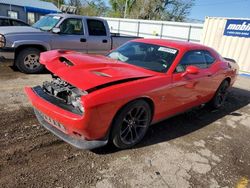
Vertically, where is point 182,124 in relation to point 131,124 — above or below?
below

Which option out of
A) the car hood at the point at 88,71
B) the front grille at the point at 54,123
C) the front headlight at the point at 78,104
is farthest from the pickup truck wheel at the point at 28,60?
the front headlight at the point at 78,104

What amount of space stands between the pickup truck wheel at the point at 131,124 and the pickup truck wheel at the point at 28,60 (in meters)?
4.86

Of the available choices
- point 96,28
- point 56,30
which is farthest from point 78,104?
point 96,28

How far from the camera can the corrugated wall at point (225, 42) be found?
11.8m

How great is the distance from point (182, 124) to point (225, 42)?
908 centimetres

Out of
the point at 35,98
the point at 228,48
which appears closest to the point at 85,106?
the point at 35,98

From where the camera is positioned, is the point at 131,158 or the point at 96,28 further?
the point at 96,28

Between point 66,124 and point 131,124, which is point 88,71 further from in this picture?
point 131,124

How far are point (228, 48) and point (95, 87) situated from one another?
36.3ft

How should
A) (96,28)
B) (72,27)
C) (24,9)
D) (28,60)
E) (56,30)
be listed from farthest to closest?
(24,9)
(96,28)
(72,27)
(56,30)
(28,60)

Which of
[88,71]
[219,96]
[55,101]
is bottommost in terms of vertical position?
[219,96]

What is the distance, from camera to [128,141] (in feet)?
12.3

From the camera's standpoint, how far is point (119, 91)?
10.6ft

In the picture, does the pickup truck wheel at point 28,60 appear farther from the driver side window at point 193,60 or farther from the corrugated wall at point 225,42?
the corrugated wall at point 225,42
